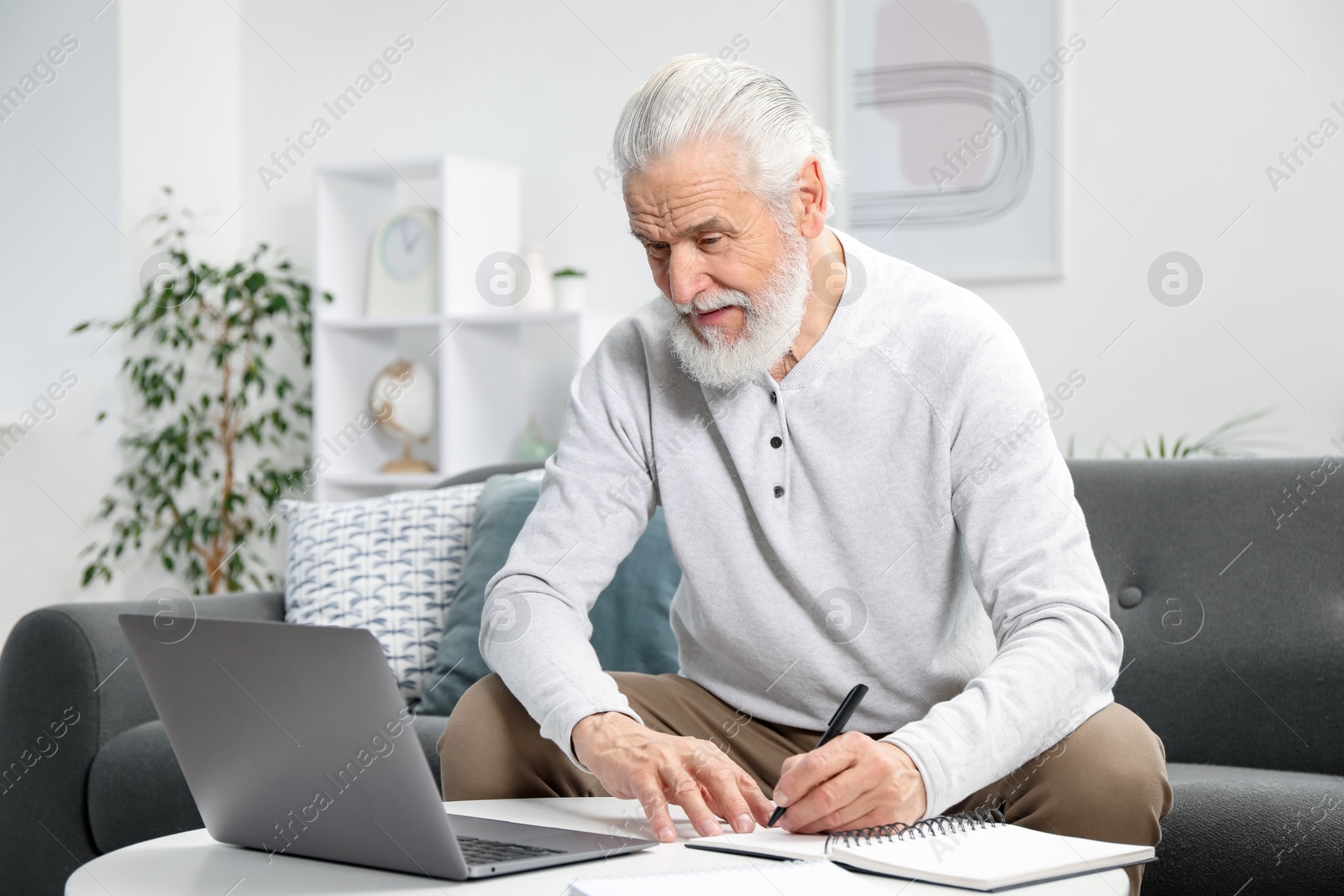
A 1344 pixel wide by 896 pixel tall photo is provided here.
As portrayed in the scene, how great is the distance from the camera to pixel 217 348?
152 inches

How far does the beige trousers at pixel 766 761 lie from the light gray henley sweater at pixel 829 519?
0.09 feet

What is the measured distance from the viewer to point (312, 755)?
956 mm

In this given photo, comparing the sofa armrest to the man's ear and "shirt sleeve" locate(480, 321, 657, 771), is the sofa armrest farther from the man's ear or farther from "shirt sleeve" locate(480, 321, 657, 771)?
the man's ear

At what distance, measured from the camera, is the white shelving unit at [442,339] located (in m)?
3.47

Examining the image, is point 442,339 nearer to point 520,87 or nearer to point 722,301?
point 520,87

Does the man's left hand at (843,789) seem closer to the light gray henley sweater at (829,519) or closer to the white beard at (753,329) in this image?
the light gray henley sweater at (829,519)

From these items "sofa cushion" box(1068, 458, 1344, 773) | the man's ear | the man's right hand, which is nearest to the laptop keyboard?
the man's right hand

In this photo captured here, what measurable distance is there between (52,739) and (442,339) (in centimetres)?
167

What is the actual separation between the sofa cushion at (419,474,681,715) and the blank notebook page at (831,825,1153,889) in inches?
41.7

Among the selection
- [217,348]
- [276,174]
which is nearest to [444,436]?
[217,348]

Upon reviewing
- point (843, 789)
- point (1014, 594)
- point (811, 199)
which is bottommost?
point (843, 789)

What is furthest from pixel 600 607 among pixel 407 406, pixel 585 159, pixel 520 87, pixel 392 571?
pixel 520 87

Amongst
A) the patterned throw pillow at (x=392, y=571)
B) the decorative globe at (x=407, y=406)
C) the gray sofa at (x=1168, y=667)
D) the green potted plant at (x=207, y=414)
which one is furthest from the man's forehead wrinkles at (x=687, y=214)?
the green potted plant at (x=207, y=414)

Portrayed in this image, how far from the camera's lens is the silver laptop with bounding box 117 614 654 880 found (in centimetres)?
89
